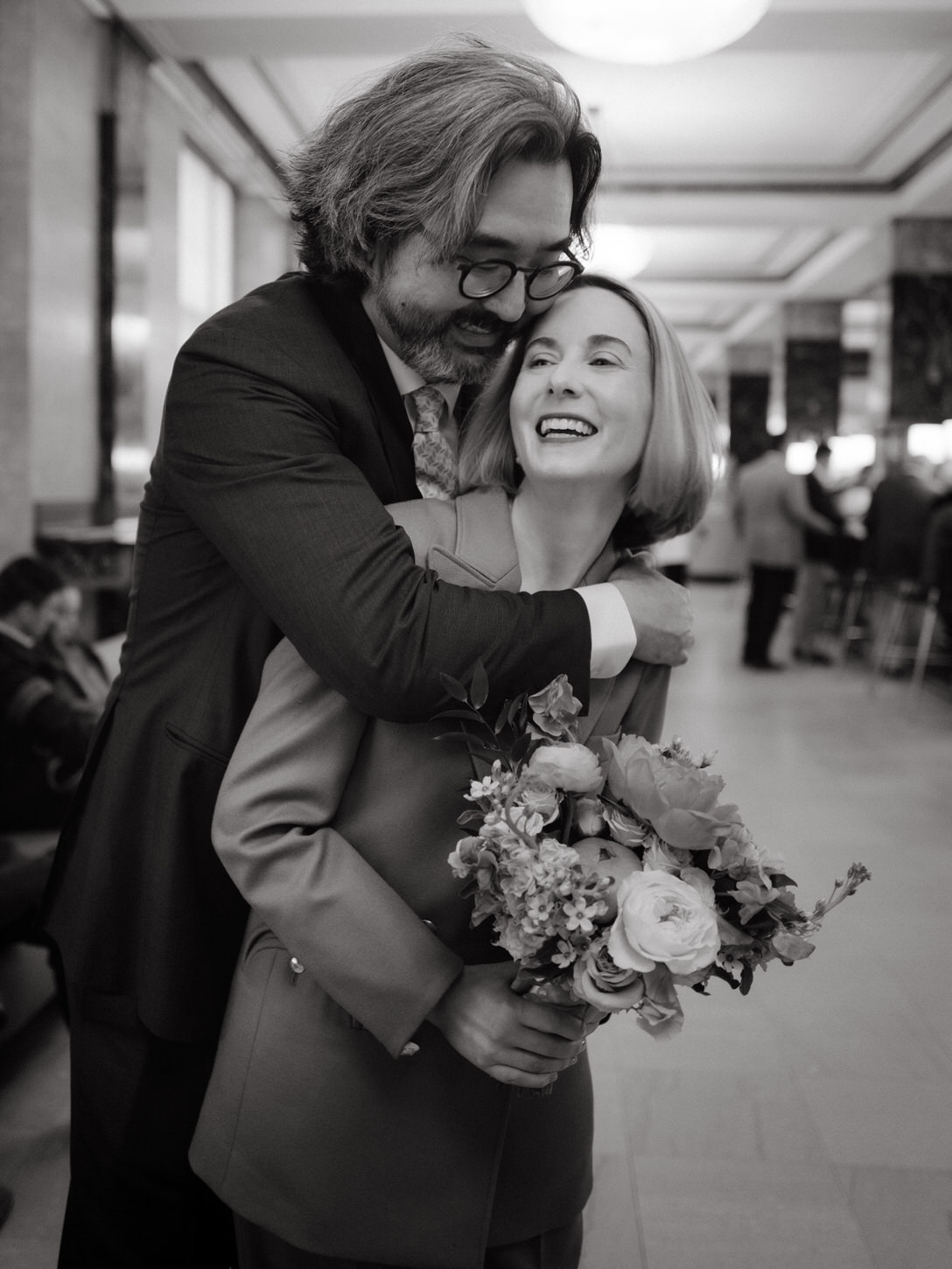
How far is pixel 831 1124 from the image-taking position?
117 inches

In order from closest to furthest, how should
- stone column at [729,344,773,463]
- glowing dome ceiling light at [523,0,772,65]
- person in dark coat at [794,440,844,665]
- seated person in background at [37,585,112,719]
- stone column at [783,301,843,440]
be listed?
seated person in background at [37,585,112,719]
glowing dome ceiling light at [523,0,772,65]
person in dark coat at [794,440,844,665]
stone column at [783,301,843,440]
stone column at [729,344,773,463]

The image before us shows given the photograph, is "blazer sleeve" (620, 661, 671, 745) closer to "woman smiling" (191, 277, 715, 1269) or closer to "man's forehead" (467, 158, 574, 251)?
"woman smiling" (191, 277, 715, 1269)

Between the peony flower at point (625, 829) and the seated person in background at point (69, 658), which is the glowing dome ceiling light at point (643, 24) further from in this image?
the peony flower at point (625, 829)

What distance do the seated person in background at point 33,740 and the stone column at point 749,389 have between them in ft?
57.4

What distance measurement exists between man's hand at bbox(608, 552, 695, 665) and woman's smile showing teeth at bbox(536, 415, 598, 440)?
18 cm

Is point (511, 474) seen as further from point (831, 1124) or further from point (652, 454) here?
point (831, 1124)

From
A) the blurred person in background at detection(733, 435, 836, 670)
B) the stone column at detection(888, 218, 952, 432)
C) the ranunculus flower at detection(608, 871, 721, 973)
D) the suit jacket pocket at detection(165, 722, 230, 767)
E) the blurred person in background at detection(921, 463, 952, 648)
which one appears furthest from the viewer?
the stone column at detection(888, 218, 952, 432)

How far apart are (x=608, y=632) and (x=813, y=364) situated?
54.8ft

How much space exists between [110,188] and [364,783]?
23.7 ft

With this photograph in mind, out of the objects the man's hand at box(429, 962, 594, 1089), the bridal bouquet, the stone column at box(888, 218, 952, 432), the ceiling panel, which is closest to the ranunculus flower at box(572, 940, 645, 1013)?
the bridal bouquet

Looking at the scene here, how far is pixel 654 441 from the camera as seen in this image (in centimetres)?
146

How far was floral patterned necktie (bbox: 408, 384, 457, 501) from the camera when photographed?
1524 mm

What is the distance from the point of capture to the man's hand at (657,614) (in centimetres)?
135

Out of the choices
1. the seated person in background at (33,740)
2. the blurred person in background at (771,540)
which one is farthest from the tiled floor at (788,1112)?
the blurred person in background at (771,540)
